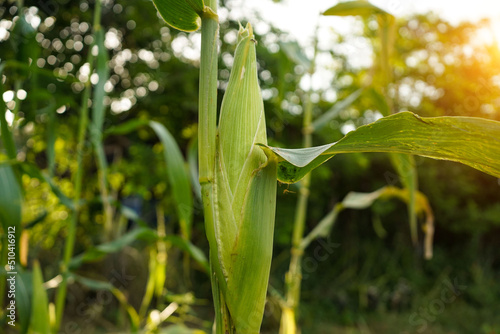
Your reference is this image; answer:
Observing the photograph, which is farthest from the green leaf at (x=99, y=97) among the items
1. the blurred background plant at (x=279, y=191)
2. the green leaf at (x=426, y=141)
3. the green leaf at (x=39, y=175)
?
the blurred background plant at (x=279, y=191)

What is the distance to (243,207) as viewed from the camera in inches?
9.4

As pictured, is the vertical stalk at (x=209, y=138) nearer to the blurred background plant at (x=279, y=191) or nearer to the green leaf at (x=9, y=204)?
the green leaf at (x=9, y=204)

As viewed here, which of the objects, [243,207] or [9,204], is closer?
[243,207]

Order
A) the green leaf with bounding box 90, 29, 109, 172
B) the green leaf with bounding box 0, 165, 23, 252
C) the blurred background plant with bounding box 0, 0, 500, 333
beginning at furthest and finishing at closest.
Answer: the blurred background plant with bounding box 0, 0, 500, 333 → the green leaf with bounding box 90, 29, 109, 172 → the green leaf with bounding box 0, 165, 23, 252

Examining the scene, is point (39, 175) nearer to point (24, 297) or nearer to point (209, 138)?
point (24, 297)

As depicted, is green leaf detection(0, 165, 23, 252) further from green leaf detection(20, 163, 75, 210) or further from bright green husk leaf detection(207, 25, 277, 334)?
bright green husk leaf detection(207, 25, 277, 334)

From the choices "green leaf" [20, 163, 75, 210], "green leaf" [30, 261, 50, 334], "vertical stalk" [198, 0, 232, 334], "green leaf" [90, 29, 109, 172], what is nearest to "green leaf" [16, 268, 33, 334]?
"green leaf" [30, 261, 50, 334]

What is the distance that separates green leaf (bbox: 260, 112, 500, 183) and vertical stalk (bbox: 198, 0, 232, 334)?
35 millimetres

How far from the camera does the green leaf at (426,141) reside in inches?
7.9

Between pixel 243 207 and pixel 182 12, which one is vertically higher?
pixel 182 12

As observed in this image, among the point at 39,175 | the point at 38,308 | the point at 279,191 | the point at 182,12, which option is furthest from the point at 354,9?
the point at 279,191

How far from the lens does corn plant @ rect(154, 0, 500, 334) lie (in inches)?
8.9

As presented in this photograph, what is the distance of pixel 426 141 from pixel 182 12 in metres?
0.18

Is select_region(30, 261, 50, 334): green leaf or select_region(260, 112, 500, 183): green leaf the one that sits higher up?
select_region(260, 112, 500, 183): green leaf
